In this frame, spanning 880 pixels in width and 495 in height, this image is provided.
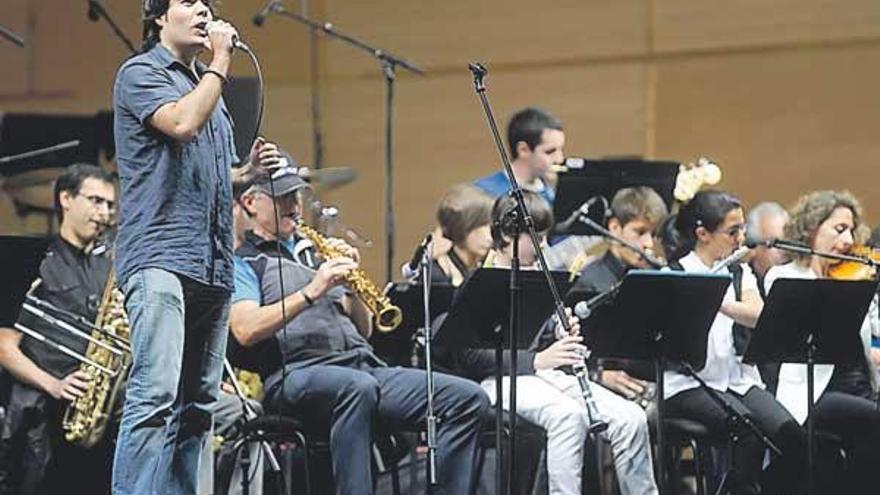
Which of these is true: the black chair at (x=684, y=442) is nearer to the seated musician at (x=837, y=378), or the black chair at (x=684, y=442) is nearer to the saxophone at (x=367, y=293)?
the seated musician at (x=837, y=378)

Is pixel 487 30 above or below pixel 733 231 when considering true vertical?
above

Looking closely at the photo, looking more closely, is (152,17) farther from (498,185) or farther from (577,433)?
(498,185)

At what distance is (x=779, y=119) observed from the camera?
25.8ft

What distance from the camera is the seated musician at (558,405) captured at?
5.22 m

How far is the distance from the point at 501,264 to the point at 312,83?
356 cm

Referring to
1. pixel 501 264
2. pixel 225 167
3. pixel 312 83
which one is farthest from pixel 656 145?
pixel 225 167

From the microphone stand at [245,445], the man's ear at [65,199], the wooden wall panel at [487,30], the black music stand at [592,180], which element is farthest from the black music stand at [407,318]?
the wooden wall panel at [487,30]

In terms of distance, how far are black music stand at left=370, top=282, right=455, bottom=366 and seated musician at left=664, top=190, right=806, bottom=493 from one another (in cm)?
93

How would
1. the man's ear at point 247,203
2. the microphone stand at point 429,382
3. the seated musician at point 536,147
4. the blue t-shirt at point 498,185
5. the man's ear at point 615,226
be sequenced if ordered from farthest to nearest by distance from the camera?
the seated musician at point 536,147 → the blue t-shirt at point 498,185 → the man's ear at point 615,226 → the man's ear at point 247,203 → the microphone stand at point 429,382

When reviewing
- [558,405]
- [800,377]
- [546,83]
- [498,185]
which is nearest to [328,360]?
[558,405]

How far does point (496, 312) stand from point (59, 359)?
5.25 ft

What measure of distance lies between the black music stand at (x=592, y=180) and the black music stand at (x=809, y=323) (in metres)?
1.29

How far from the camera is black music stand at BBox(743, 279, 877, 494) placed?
5.15 meters

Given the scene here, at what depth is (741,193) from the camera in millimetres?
7863
